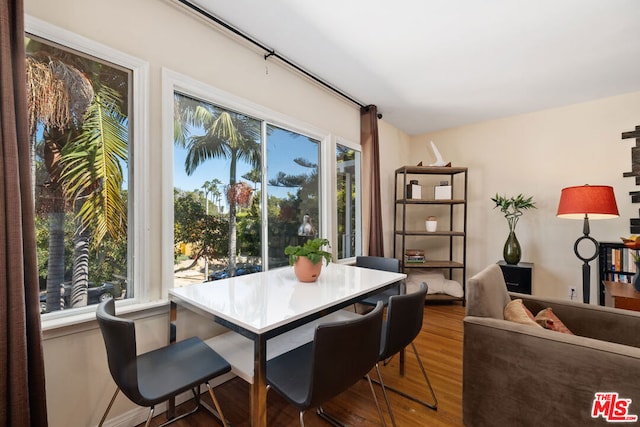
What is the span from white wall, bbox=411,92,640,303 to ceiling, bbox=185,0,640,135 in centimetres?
34

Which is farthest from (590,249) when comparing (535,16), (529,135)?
(535,16)

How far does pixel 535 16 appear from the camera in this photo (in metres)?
1.88

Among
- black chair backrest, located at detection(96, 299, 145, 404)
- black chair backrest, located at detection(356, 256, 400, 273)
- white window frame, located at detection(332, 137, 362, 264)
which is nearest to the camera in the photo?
black chair backrest, located at detection(96, 299, 145, 404)

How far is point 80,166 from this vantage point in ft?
4.93

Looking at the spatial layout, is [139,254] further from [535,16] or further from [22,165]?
[535,16]

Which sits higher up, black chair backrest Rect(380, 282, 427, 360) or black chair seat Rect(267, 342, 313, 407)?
black chair backrest Rect(380, 282, 427, 360)

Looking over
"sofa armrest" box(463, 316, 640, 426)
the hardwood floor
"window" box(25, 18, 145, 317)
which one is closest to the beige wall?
"window" box(25, 18, 145, 317)

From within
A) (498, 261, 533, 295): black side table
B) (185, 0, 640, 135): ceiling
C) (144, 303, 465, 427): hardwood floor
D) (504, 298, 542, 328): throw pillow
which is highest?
(185, 0, 640, 135): ceiling

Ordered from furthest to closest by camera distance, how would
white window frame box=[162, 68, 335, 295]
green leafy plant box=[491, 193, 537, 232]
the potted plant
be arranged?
green leafy plant box=[491, 193, 537, 232], the potted plant, white window frame box=[162, 68, 335, 295]

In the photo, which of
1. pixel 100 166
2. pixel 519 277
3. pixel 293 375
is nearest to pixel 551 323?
pixel 293 375

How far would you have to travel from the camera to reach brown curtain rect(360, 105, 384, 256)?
3357 millimetres

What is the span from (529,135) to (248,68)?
3.59 metres

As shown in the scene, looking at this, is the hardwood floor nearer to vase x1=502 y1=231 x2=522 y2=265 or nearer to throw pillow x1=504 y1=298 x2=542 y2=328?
throw pillow x1=504 y1=298 x2=542 y2=328

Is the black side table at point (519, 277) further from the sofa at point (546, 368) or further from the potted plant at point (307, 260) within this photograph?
the potted plant at point (307, 260)
